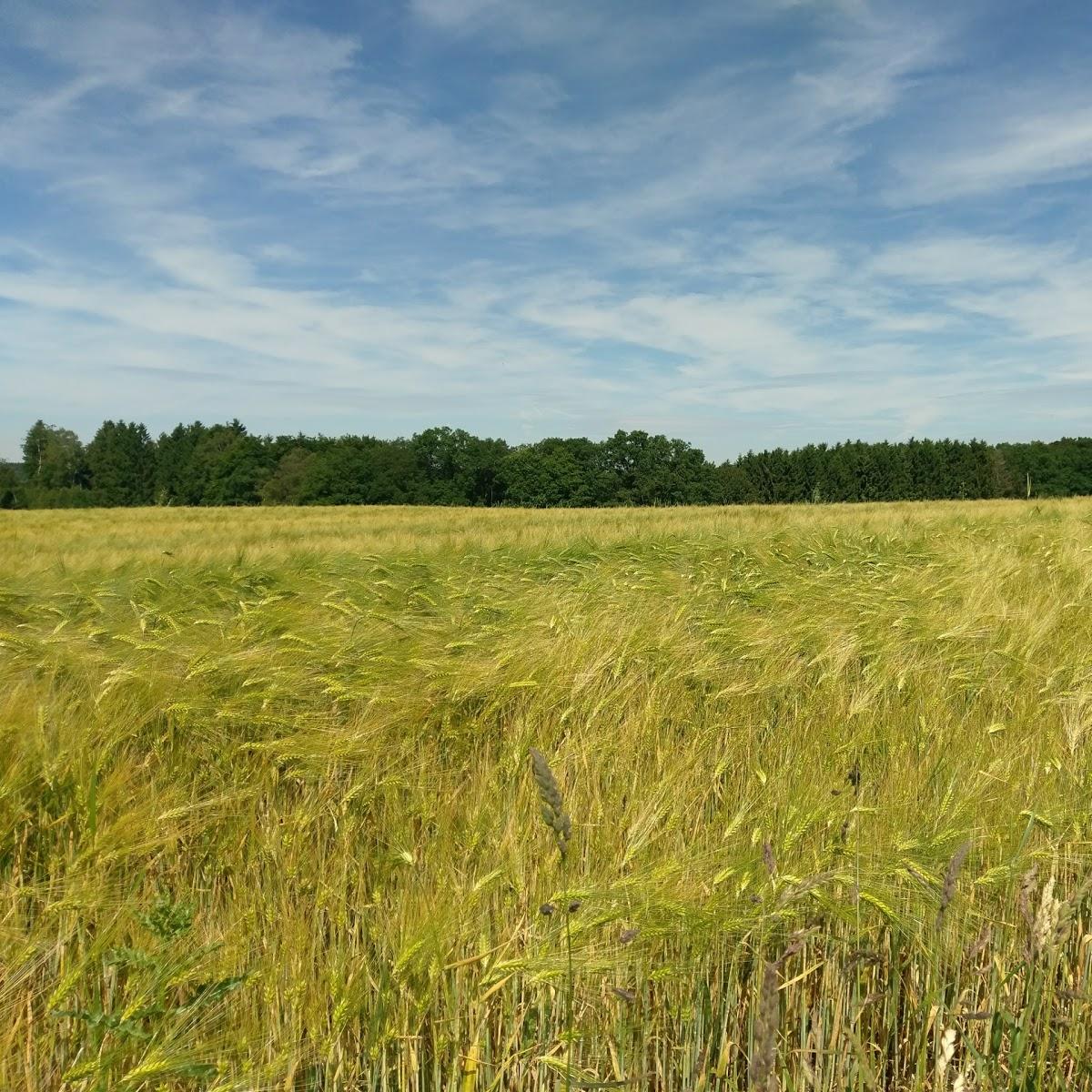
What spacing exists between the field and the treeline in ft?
202

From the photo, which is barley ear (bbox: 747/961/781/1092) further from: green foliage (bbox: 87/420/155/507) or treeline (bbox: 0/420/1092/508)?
green foliage (bbox: 87/420/155/507)

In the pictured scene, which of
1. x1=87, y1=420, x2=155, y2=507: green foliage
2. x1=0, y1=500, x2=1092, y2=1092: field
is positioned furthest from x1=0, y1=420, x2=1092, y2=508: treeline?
x1=0, y1=500, x2=1092, y2=1092: field

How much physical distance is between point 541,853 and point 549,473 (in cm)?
6601

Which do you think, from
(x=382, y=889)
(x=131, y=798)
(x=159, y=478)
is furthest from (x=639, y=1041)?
(x=159, y=478)

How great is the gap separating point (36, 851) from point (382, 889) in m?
0.83

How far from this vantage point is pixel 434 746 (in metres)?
2.51

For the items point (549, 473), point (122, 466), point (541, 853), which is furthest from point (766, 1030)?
point (122, 466)

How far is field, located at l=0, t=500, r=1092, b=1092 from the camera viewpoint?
131cm

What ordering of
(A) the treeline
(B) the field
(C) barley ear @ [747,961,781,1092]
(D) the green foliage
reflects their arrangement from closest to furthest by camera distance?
(C) barley ear @ [747,961,781,1092] < (B) the field < (A) the treeline < (D) the green foliage

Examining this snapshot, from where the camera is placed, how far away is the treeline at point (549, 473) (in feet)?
206

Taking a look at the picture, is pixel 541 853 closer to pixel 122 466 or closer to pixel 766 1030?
pixel 766 1030

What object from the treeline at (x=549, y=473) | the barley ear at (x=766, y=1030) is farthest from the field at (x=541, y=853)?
the treeline at (x=549, y=473)

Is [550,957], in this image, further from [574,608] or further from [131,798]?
[574,608]

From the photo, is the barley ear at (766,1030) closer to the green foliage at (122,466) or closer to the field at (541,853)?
the field at (541,853)
